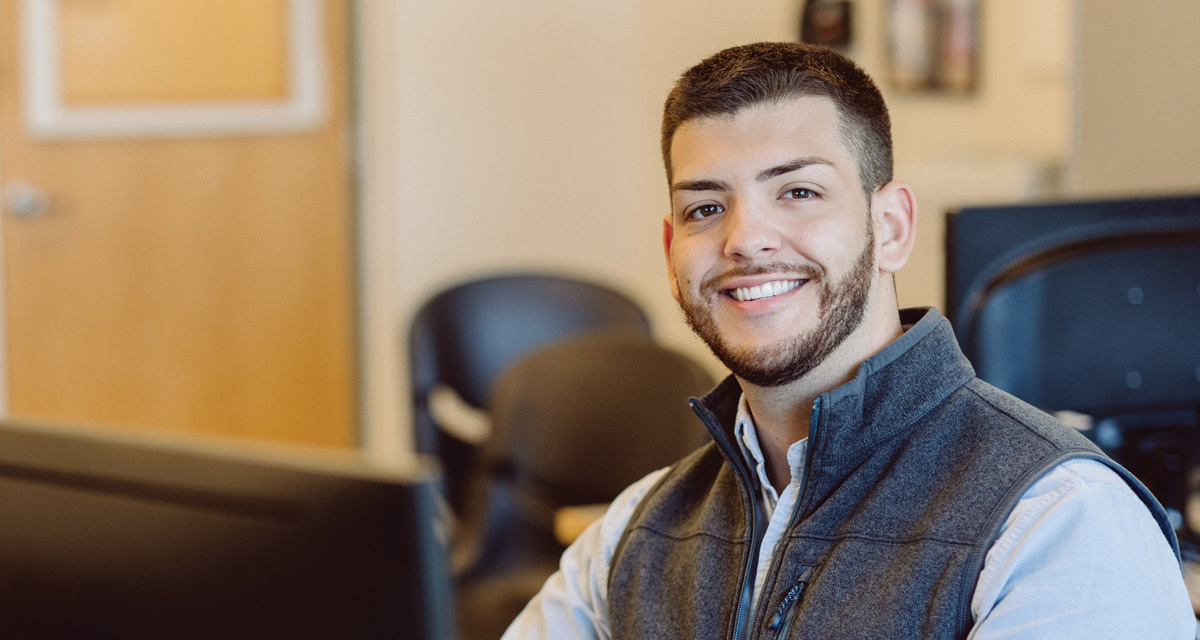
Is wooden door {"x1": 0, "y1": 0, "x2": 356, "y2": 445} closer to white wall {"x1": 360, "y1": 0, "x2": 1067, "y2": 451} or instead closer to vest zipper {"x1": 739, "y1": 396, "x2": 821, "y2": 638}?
white wall {"x1": 360, "y1": 0, "x2": 1067, "y2": 451}

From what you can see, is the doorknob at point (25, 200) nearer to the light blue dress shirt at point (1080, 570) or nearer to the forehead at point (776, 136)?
the forehead at point (776, 136)

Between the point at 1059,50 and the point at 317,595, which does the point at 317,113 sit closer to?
the point at 1059,50

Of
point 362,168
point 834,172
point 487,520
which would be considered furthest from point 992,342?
point 362,168

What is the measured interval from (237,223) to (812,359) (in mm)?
2875

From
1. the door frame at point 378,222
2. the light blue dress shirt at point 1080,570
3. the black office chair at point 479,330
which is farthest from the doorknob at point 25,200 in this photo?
the light blue dress shirt at point 1080,570

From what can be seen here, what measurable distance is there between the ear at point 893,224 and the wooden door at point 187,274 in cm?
280

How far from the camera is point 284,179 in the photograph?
3.66 meters

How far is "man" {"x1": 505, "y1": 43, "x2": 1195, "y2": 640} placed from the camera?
0.87m

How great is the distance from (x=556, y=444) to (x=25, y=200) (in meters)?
1.99

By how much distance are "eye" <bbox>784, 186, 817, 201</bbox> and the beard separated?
6cm

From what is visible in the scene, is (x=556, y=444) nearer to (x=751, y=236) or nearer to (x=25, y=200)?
(x=751, y=236)

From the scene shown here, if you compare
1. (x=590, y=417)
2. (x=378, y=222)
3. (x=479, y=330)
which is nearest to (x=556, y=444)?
(x=590, y=417)

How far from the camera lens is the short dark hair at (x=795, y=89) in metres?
1.08

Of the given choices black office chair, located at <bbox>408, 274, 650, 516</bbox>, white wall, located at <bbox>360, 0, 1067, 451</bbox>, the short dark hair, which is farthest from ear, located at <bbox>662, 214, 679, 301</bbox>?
white wall, located at <bbox>360, 0, 1067, 451</bbox>
